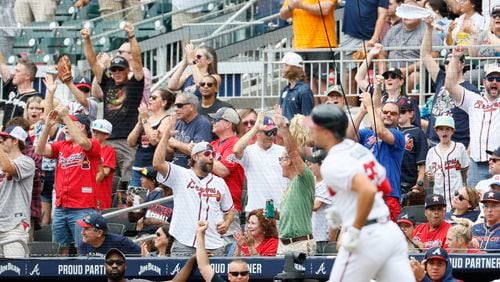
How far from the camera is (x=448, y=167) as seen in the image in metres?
14.9

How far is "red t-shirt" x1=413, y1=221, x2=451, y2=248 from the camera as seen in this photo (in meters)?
13.4

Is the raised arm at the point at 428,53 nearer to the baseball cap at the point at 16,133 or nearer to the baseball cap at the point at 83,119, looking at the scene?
the baseball cap at the point at 83,119

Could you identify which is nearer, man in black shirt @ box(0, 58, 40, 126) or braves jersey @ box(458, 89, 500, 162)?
braves jersey @ box(458, 89, 500, 162)

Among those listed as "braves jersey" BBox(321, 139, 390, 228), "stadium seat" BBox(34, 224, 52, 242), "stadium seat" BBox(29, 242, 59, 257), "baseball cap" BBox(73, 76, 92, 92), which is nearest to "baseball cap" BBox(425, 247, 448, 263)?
"braves jersey" BBox(321, 139, 390, 228)

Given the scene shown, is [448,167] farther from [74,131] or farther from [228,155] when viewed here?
[74,131]

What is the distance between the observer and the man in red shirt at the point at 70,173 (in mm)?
14773

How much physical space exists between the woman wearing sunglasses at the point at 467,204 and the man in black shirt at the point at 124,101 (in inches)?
144

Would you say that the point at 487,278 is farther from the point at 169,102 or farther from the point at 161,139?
the point at 169,102

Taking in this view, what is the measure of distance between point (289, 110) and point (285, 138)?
3168 mm

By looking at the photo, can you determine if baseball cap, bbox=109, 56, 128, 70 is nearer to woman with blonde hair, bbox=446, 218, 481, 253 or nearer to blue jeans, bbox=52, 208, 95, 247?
blue jeans, bbox=52, 208, 95, 247

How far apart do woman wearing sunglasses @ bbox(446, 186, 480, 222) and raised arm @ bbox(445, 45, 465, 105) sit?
50.5 inches

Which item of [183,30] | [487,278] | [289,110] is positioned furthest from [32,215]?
[183,30]

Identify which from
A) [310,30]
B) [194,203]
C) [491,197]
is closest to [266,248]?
[194,203]

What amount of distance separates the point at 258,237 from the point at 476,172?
85.7 inches
